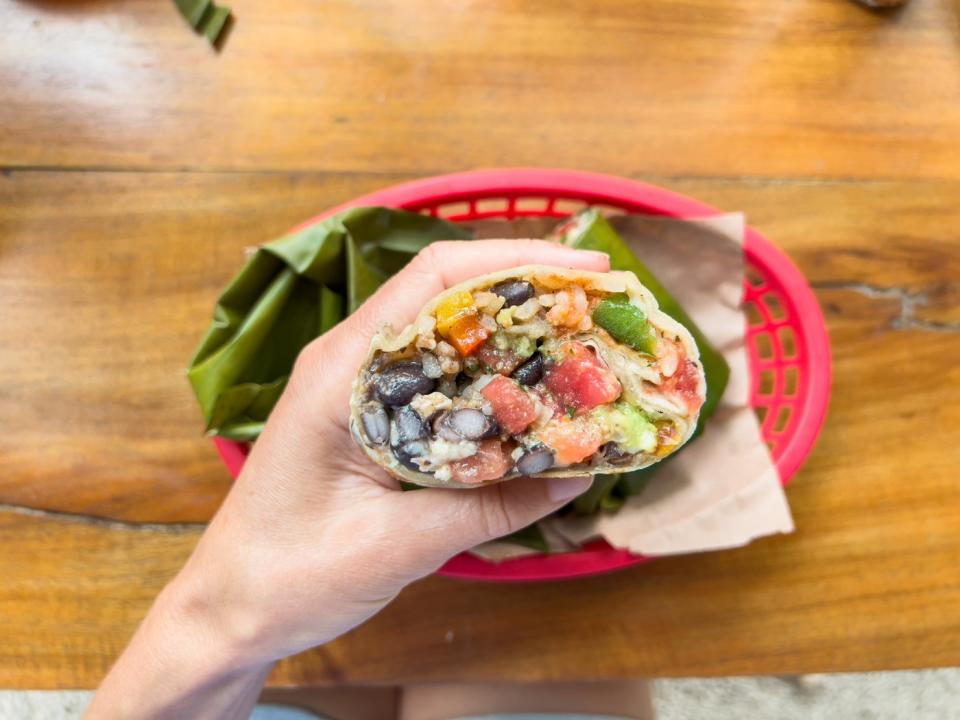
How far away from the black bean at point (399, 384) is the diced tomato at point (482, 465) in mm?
85

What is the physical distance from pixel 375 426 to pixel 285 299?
0.58 m

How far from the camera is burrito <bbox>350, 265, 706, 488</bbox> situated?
757 mm

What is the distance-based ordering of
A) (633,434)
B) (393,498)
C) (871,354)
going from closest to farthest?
(633,434)
(393,498)
(871,354)

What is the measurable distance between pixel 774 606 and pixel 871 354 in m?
0.50

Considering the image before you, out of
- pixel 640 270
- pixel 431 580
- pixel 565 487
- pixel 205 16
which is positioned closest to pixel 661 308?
pixel 640 270

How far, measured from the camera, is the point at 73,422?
52.0 inches

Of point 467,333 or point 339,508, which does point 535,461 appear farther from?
point 339,508

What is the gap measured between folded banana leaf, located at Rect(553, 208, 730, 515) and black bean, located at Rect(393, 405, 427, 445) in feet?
1.69

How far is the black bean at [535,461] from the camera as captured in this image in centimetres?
77

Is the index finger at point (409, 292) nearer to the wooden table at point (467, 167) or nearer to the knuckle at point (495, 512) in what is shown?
the knuckle at point (495, 512)

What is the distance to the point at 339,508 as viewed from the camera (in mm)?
963

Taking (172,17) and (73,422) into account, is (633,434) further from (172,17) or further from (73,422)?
(172,17)

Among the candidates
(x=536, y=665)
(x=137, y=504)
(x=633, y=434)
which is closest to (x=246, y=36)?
(x=137, y=504)

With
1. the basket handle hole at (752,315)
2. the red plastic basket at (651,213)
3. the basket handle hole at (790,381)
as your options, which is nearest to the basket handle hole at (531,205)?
the red plastic basket at (651,213)
